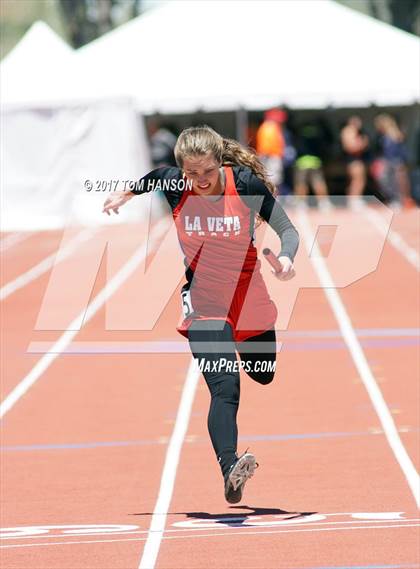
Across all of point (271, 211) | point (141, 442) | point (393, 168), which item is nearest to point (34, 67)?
point (393, 168)

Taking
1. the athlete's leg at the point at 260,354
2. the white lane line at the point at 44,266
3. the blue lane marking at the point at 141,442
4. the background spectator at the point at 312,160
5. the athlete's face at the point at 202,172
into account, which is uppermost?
the background spectator at the point at 312,160

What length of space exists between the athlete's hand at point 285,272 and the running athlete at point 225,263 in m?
0.01

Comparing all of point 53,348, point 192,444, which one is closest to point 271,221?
point 192,444

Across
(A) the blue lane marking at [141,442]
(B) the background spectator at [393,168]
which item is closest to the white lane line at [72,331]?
(A) the blue lane marking at [141,442]

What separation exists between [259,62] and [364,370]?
1770 cm

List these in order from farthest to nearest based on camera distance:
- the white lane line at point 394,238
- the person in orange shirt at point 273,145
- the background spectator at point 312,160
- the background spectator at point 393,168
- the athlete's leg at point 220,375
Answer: the background spectator at point 312,160, the background spectator at point 393,168, the person in orange shirt at point 273,145, the white lane line at point 394,238, the athlete's leg at point 220,375

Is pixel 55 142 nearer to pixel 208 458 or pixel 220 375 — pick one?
pixel 208 458

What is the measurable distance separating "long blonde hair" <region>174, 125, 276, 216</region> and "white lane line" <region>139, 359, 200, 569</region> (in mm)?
2085

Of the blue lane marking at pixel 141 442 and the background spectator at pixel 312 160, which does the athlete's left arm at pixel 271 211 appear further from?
the background spectator at pixel 312 160

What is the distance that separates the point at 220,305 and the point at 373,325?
9.92m

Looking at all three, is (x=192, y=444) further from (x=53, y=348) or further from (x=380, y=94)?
(x=380, y=94)

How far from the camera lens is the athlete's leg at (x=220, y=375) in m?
7.56

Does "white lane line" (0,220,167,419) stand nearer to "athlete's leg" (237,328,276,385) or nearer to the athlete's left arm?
"athlete's leg" (237,328,276,385)

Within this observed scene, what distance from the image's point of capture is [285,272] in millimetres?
6887
